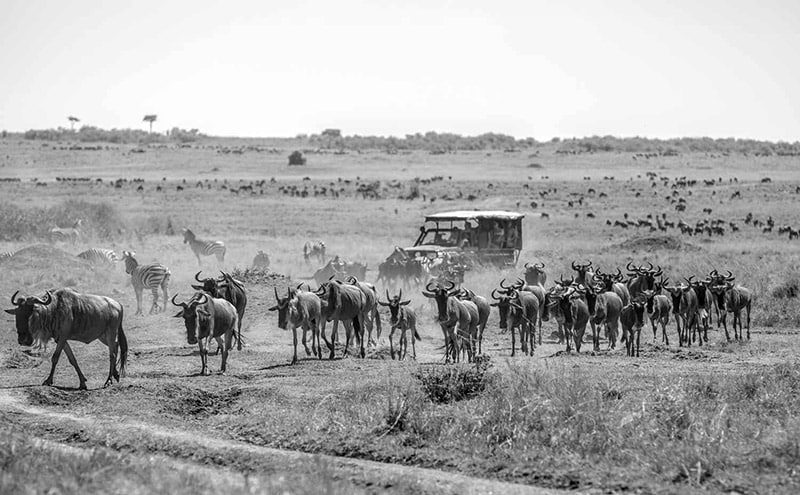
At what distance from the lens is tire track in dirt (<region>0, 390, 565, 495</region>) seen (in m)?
10.5

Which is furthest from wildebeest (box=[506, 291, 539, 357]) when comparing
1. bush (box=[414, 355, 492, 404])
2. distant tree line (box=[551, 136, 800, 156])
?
distant tree line (box=[551, 136, 800, 156])

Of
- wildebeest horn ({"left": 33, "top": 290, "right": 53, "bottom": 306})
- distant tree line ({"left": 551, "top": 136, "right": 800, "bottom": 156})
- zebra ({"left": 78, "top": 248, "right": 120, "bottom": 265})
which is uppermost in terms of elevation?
distant tree line ({"left": 551, "top": 136, "right": 800, "bottom": 156})

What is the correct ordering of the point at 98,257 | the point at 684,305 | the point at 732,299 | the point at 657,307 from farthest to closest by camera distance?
the point at 98,257 → the point at 732,299 → the point at 684,305 → the point at 657,307

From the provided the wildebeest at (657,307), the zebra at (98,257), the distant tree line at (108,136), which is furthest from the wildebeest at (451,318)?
the distant tree line at (108,136)

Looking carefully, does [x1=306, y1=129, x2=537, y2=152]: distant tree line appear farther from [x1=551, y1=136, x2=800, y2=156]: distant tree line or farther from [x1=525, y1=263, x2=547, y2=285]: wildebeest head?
[x1=525, y1=263, x2=547, y2=285]: wildebeest head

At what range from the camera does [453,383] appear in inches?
567

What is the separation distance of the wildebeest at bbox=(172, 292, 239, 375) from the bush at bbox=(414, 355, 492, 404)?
4214 millimetres

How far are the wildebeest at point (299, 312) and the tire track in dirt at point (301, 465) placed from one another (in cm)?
545

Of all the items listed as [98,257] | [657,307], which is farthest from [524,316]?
[98,257]

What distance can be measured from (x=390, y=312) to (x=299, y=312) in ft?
10.2

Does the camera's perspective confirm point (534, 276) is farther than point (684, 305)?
Yes

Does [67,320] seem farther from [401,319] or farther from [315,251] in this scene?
[315,251]

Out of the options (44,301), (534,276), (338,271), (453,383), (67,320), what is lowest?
(338,271)

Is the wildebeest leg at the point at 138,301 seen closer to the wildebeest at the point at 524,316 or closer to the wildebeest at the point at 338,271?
the wildebeest at the point at 338,271
